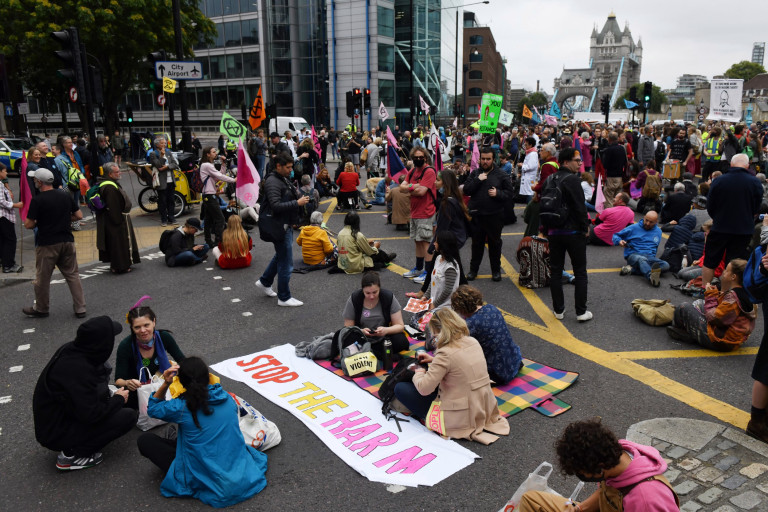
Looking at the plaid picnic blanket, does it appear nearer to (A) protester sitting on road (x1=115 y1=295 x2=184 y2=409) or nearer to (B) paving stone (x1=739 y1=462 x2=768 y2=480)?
(B) paving stone (x1=739 y1=462 x2=768 y2=480)

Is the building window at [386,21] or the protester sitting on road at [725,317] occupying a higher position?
the building window at [386,21]

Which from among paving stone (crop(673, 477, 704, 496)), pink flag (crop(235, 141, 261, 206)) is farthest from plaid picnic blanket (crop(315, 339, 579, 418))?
pink flag (crop(235, 141, 261, 206))

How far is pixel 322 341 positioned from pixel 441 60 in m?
62.8

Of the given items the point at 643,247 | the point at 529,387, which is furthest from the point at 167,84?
the point at 529,387

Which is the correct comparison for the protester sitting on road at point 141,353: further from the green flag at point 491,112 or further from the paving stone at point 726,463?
the green flag at point 491,112

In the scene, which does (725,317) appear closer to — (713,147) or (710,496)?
(710,496)

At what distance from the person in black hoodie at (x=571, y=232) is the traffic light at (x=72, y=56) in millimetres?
8172

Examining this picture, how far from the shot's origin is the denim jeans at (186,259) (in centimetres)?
1000

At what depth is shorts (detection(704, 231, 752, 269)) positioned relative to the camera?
728 centimetres

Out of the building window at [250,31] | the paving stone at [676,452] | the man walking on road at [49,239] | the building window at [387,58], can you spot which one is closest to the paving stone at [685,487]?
the paving stone at [676,452]

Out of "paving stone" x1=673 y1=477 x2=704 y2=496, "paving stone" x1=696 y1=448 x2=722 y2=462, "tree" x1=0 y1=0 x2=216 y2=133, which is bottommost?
"paving stone" x1=673 y1=477 x2=704 y2=496

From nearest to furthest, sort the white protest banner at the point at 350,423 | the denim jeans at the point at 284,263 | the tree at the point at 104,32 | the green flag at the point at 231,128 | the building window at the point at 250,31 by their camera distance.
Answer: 1. the white protest banner at the point at 350,423
2. the denim jeans at the point at 284,263
3. the green flag at the point at 231,128
4. the tree at the point at 104,32
5. the building window at the point at 250,31

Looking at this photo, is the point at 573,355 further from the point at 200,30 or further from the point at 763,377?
the point at 200,30

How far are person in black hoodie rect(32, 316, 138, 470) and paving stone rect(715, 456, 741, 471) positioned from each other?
14.5ft
